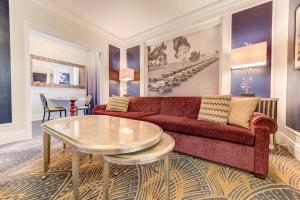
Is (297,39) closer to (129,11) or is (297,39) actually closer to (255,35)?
(255,35)

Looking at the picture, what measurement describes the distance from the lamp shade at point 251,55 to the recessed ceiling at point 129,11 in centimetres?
131

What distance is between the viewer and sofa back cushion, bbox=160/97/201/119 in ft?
8.14

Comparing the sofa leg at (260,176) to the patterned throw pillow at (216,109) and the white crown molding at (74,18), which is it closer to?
the patterned throw pillow at (216,109)

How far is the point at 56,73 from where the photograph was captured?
525 centimetres

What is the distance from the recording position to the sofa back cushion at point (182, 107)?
2480 mm

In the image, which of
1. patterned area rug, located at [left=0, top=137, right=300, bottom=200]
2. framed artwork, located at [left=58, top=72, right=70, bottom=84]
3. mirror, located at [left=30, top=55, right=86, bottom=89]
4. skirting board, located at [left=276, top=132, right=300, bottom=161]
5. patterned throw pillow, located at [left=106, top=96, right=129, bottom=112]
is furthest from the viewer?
framed artwork, located at [left=58, top=72, right=70, bottom=84]

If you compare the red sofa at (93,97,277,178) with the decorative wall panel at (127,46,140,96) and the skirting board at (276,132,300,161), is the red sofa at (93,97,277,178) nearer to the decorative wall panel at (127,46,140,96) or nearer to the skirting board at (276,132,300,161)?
the skirting board at (276,132,300,161)

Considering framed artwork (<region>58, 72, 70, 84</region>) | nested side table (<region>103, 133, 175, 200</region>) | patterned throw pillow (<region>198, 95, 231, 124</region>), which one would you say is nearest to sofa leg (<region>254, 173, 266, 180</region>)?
patterned throw pillow (<region>198, 95, 231, 124</region>)

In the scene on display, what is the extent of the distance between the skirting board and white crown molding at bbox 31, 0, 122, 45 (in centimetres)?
455

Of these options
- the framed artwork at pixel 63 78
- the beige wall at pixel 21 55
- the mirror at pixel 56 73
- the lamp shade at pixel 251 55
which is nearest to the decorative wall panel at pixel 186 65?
the lamp shade at pixel 251 55

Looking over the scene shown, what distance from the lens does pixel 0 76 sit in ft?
7.90

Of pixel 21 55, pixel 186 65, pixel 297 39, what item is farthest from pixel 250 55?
pixel 21 55

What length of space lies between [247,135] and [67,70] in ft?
19.4

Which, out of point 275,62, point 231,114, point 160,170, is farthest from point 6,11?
point 275,62
